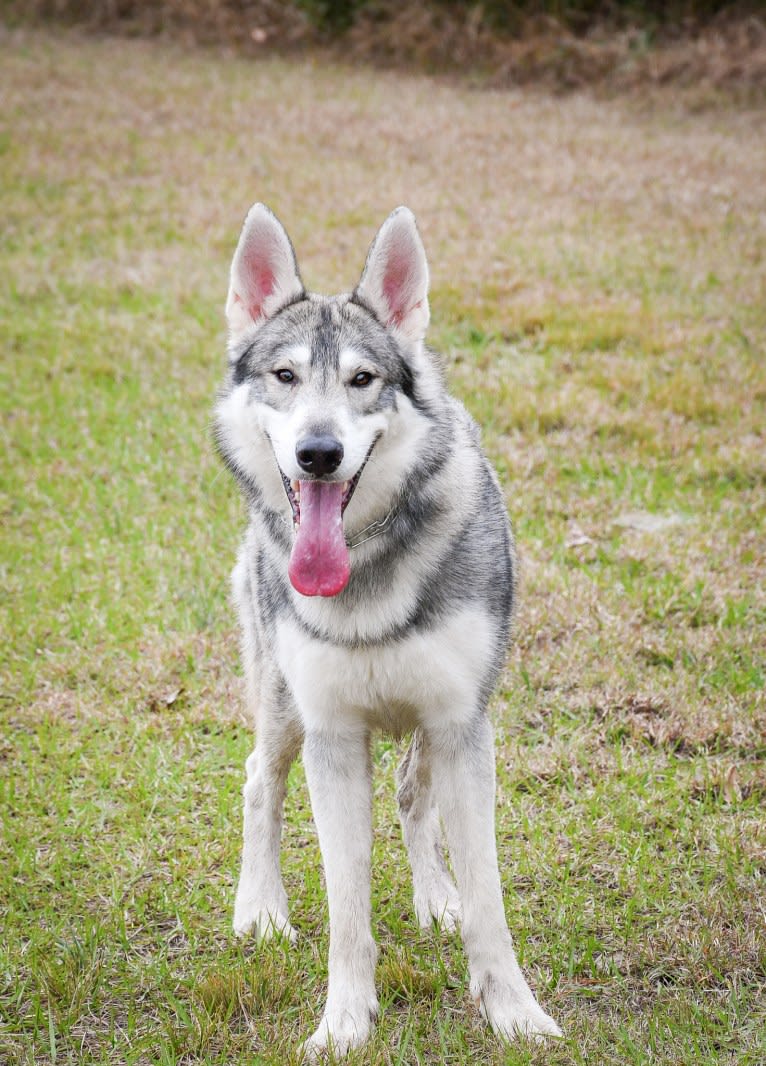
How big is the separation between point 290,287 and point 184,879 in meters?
1.94

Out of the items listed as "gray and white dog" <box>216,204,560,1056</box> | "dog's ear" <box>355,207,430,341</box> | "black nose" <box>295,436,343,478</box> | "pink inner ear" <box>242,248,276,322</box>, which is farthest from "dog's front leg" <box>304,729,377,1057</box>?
"pink inner ear" <box>242,248,276,322</box>

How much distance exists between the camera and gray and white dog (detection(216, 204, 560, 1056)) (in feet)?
9.19

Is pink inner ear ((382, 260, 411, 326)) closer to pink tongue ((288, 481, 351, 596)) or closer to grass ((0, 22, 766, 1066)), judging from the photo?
pink tongue ((288, 481, 351, 596))

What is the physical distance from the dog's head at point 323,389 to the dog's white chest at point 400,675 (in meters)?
0.21

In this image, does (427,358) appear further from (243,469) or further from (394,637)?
(394,637)

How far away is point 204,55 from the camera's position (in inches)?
703

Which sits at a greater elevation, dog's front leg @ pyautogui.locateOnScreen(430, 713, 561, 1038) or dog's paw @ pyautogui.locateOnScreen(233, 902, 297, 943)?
dog's front leg @ pyautogui.locateOnScreen(430, 713, 561, 1038)

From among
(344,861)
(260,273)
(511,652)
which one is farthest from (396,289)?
(511,652)

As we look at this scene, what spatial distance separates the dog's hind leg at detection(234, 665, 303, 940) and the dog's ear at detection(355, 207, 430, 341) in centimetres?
117

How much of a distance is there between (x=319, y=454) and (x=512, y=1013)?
1.55m

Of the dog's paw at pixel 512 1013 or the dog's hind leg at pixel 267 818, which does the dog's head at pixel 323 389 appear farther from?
the dog's paw at pixel 512 1013

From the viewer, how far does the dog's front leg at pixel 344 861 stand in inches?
114

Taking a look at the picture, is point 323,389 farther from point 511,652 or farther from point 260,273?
point 511,652

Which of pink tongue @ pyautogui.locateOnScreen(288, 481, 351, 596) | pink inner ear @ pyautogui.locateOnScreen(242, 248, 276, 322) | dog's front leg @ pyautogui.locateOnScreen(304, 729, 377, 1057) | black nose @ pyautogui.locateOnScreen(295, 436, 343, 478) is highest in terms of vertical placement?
pink inner ear @ pyautogui.locateOnScreen(242, 248, 276, 322)
